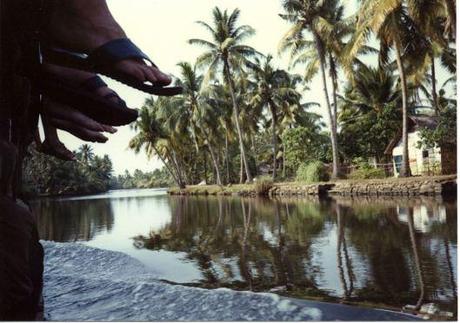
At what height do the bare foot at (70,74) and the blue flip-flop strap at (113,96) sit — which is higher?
the bare foot at (70,74)

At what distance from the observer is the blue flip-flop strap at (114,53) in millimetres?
1536

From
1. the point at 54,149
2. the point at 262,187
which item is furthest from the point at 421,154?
the point at 54,149

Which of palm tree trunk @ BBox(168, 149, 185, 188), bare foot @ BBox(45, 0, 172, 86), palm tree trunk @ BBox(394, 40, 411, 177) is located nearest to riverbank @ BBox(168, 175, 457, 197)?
palm tree trunk @ BBox(394, 40, 411, 177)

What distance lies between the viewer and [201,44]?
82.0 feet

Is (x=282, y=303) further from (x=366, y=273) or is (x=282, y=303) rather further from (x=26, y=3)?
(x=26, y=3)

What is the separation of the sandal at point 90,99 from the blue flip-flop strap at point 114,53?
19 cm

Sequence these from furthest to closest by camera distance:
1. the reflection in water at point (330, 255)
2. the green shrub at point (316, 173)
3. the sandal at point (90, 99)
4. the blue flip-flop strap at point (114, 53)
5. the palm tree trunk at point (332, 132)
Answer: the green shrub at point (316, 173)
the palm tree trunk at point (332, 132)
the reflection in water at point (330, 255)
the sandal at point (90, 99)
the blue flip-flop strap at point (114, 53)

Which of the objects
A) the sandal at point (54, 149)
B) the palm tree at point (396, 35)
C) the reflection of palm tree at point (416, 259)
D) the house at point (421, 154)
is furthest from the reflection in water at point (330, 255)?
the house at point (421, 154)

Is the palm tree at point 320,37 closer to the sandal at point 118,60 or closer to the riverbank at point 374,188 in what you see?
the riverbank at point 374,188

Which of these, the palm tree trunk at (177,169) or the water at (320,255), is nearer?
the water at (320,255)

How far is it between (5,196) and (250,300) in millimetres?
1842

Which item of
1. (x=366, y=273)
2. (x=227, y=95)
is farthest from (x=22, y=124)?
(x=227, y=95)

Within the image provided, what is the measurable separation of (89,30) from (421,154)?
23791 millimetres

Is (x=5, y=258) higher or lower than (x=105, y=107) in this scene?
lower
